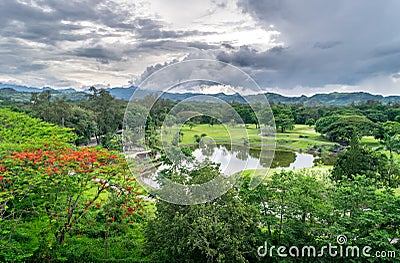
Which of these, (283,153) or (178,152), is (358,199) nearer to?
(178,152)

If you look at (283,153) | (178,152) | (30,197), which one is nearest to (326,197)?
(178,152)

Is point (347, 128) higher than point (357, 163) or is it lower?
higher

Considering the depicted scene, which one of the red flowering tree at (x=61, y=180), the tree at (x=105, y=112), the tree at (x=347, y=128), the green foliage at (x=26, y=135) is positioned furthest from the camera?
the tree at (x=347, y=128)

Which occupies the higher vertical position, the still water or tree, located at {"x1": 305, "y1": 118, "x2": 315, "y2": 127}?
the still water

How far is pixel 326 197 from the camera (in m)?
7.78

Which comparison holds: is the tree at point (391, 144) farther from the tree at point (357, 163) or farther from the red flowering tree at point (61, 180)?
the red flowering tree at point (61, 180)

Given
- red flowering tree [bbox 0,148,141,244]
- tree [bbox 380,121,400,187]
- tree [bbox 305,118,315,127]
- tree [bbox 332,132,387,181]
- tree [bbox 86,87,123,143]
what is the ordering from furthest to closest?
1. tree [bbox 305,118,315,127]
2. tree [bbox 86,87,123,143]
3. tree [bbox 380,121,400,187]
4. tree [bbox 332,132,387,181]
5. red flowering tree [bbox 0,148,141,244]

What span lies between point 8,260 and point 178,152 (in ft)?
14.3

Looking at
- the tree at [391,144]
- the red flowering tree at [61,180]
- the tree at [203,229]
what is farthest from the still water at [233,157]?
the tree at [391,144]

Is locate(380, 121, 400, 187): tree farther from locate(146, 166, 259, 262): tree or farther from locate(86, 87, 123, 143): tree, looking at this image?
locate(86, 87, 123, 143): tree

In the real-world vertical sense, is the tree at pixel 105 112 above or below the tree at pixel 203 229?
above

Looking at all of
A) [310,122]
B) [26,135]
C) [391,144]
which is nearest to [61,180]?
[26,135]

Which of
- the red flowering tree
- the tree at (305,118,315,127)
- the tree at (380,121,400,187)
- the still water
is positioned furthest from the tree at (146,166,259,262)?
the tree at (305,118,315,127)

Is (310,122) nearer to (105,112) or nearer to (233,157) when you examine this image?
(105,112)
